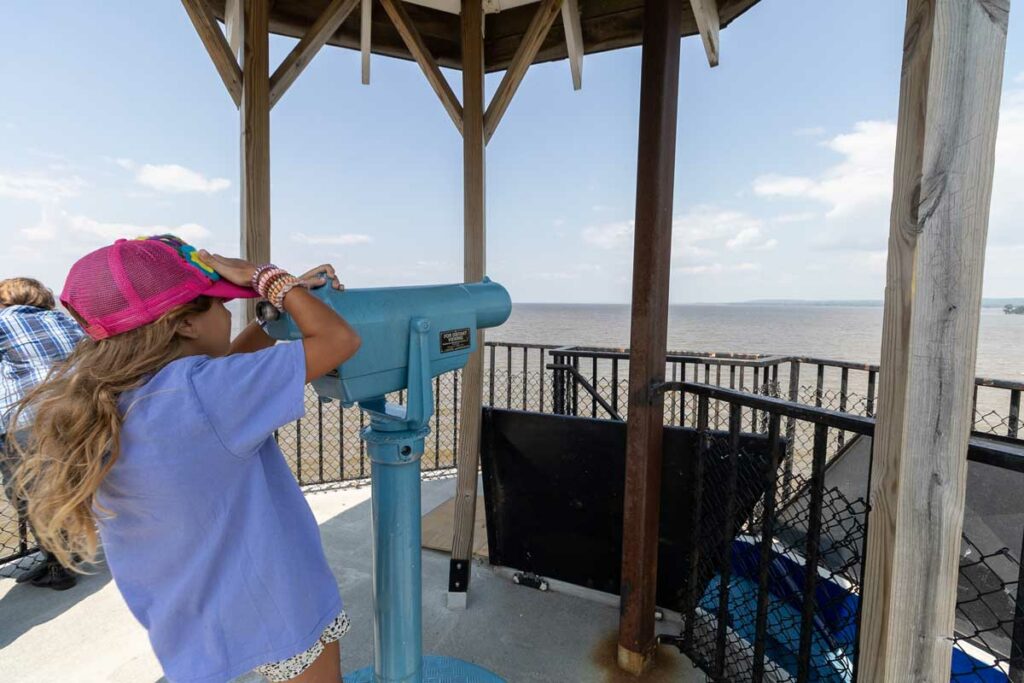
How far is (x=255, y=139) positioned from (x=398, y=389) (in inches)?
59.7

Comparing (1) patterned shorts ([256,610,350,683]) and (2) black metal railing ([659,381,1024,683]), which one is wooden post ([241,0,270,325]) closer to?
(1) patterned shorts ([256,610,350,683])

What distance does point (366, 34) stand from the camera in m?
2.83

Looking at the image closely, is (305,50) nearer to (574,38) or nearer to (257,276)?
(574,38)

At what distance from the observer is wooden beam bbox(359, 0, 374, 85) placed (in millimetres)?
2732

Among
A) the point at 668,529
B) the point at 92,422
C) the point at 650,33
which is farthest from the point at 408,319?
the point at 668,529

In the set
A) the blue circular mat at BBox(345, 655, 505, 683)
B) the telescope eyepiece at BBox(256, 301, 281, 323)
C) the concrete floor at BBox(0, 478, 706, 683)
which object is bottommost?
the concrete floor at BBox(0, 478, 706, 683)

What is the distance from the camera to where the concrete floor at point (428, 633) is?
1.92 m

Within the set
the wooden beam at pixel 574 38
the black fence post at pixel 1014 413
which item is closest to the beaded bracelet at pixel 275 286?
the wooden beam at pixel 574 38

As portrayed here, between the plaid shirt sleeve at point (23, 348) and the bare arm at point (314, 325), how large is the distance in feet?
6.05

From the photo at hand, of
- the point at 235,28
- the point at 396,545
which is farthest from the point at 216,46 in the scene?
the point at 396,545

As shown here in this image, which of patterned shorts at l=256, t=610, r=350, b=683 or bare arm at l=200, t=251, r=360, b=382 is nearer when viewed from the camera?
bare arm at l=200, t=251, r=360, b=382

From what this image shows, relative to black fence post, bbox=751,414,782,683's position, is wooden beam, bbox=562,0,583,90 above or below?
above

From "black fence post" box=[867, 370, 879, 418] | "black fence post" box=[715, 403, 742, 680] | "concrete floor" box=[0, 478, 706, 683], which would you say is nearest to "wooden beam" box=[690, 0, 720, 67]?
"black fence post" box=[715, 403, 742, 680]

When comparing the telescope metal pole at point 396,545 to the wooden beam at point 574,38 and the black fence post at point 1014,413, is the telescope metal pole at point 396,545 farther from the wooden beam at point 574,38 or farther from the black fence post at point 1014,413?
the black fence post at point 1014,413
